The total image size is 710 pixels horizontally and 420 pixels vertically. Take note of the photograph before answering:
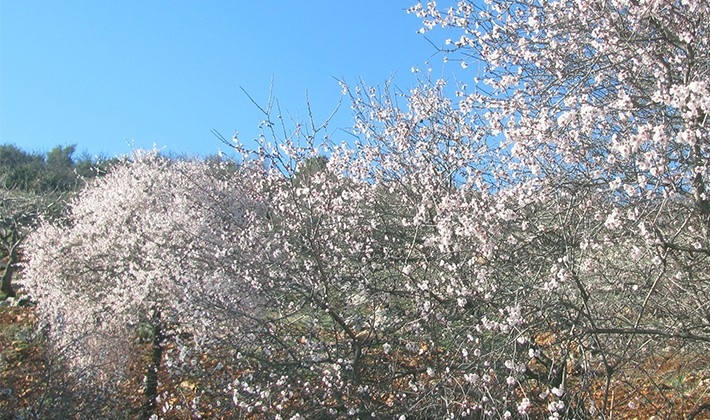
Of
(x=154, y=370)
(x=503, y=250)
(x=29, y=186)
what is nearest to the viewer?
(x=503, y=250)

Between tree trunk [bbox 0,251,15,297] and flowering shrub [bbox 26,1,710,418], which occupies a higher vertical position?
tree trunk [bbox 0,251,15,297]

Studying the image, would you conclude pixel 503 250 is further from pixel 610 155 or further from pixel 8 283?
pixel 8 283

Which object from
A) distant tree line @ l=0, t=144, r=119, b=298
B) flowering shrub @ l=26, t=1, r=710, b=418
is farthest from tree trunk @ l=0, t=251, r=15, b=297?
flowering shrub @ l=26, t=1, r=710, b=418

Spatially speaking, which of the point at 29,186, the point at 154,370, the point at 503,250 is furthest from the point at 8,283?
the point at 503,250

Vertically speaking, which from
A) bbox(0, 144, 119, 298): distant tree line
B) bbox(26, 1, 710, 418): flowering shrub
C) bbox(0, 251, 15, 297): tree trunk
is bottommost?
bbox(26, 1, 710, 418): flowering shrub

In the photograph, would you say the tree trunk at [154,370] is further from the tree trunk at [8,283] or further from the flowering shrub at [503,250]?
the tree trunk at [8,283]

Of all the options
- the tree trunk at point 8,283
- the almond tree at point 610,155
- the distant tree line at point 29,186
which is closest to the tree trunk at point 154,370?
the almond tree at point 610,155

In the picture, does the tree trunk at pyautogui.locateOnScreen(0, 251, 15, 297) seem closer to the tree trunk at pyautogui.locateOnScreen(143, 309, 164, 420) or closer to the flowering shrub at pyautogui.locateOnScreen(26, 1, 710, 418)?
the tree trunk at pyautogui.locateOnScreen(143, 309, 164, 420)

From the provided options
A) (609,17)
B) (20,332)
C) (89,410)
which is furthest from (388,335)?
(20,332)

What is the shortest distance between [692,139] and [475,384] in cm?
209

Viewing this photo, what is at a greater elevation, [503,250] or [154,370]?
[154,370]

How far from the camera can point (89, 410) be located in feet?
23.6

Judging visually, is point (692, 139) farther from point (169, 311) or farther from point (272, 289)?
point (169, 311)

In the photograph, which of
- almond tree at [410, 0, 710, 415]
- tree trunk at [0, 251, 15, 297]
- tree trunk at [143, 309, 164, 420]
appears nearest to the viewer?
almond tree at [410, 0, 710, 415]
